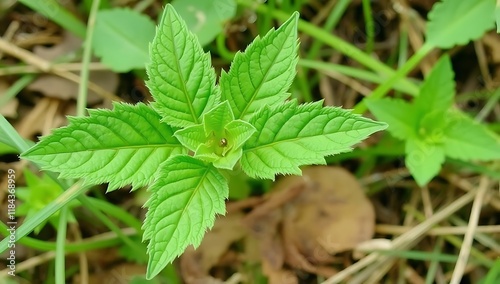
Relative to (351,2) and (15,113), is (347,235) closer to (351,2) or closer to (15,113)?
(351,2)

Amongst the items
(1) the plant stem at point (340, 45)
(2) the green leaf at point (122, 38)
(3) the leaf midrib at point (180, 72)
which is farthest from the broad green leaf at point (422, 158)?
(2) the green leaf at point (122, 38)

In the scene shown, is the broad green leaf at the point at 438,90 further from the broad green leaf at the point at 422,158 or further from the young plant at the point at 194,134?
the young plant at the point at 194,134

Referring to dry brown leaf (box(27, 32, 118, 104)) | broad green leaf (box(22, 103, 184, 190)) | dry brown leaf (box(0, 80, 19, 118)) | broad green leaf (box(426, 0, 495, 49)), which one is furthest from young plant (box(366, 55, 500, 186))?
dry brown leaf (box(0, 80, 19, 118))

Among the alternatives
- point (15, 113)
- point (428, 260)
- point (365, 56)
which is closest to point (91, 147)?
point (15, 113)

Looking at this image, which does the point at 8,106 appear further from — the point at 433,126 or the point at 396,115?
the point at 433,126

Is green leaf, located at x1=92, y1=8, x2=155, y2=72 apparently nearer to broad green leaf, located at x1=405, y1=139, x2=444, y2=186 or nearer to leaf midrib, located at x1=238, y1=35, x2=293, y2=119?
leaf midrib, located at x1=238, y1=35, x2=293, y2=119
